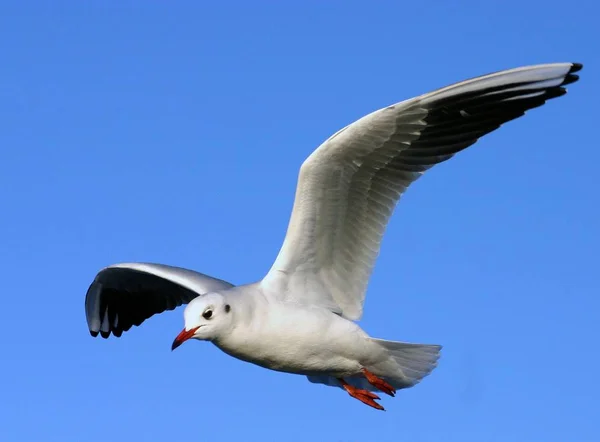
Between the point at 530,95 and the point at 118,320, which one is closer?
the point at 530,95

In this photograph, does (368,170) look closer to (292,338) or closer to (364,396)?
(292,338)

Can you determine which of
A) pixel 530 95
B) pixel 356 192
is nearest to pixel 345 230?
pixel 356 192

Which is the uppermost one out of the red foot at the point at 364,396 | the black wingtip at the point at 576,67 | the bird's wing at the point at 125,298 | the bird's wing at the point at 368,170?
the bird's wing at the point at 125,298

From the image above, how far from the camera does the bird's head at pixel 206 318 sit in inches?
347

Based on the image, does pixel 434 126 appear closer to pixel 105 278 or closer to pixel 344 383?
pixel 344 383

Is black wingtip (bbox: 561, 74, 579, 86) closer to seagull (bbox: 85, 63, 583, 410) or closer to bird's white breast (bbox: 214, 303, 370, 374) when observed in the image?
seagull (bbox: 85, 63, 583, 410)

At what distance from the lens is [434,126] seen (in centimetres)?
955

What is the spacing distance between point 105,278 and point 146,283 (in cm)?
44

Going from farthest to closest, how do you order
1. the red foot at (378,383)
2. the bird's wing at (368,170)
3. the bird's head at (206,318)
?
the red foot at (378,383) < the bird's wing at (368,170) < the bird's head at (206,318)

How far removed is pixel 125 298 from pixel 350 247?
3.66 m

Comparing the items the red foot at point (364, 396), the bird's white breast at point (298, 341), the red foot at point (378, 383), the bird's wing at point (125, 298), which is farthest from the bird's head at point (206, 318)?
the bird's wing at point (125, 298)

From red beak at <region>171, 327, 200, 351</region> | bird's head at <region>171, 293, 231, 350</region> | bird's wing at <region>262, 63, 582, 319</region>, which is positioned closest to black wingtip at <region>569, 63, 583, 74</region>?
bird's wing at <region>262, 63, 582, 319</region>

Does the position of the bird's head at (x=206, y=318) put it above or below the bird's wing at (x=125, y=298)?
below

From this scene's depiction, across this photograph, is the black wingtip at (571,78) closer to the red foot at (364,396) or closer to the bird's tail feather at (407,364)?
the bird's tail feather at (407,364)
